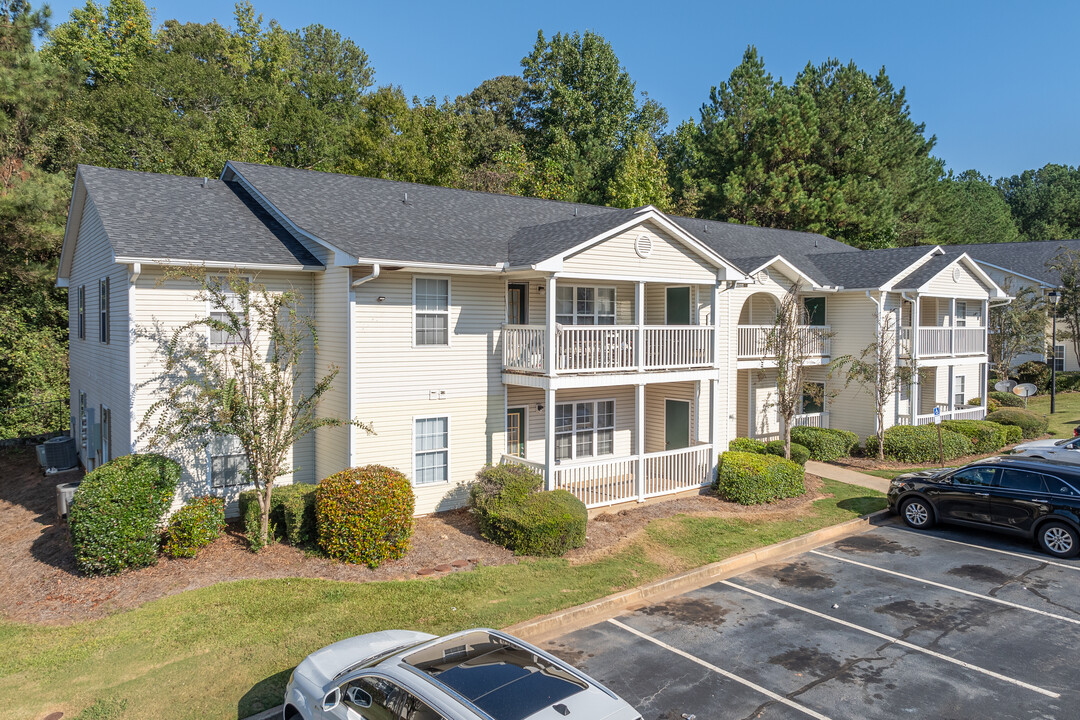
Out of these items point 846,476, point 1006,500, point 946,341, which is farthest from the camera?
point 946,341

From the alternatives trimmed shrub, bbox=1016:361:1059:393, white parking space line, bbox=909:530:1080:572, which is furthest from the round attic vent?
trimmed shrub, bbox=1016:361:1059:393

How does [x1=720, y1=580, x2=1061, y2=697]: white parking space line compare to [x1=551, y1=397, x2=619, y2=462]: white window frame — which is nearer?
[x1=720, y1=580, x2=1061, y2=697]: white parking space line

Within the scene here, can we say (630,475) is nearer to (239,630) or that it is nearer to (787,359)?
(787,359)

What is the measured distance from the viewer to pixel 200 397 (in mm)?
12852

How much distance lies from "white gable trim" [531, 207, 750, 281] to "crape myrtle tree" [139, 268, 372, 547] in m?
5.33

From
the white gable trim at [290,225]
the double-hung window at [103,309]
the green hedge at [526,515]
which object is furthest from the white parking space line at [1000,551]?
the double-hung window at [103,309]

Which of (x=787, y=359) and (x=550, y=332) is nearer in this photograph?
(x=550, y=332)

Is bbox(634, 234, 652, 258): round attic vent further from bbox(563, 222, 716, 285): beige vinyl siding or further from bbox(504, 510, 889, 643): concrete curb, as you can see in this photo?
bbox(504, 510, 889, 643): concrete curb

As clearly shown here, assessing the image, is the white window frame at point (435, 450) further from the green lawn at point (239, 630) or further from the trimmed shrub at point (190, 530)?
the trimmed shrub at point (190, 530)

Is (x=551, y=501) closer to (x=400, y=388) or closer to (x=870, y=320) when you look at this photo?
(x=400, y=388)

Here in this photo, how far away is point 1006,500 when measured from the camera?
1444 cm

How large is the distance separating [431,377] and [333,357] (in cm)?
223

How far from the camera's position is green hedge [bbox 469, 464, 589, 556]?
43.5 ft

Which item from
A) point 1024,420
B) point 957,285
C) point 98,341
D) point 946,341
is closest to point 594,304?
point 98,341
